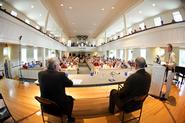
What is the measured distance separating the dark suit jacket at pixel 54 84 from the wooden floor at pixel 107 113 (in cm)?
77

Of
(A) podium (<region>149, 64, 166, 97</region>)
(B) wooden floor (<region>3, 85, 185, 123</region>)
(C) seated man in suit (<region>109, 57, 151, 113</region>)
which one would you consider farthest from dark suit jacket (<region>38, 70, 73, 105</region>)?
(A) podium (<region>149, 64, 166, 97</region>)

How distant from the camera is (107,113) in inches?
144

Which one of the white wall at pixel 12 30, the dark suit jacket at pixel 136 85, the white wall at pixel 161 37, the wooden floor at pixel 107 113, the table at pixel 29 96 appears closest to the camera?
the dark suit jacket at pixel 136 85

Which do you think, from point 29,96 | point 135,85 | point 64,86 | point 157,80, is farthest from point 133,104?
point 29,96

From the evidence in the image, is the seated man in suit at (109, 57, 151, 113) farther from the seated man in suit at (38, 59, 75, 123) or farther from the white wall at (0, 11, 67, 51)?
the white wall at (0, 11, 67, 51)

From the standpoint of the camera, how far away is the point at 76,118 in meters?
3.42

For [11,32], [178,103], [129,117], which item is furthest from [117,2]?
[129,117]

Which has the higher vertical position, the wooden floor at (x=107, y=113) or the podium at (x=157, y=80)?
the podium at (x=157, y=80)

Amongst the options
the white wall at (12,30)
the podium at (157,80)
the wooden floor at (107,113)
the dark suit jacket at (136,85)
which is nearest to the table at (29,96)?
the wooden floor at (107,113)

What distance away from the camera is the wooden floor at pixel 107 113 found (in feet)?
10.9

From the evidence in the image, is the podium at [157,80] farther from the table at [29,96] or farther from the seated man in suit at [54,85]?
the seated man in suit at [54,85]

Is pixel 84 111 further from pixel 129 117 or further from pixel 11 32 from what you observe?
pixel 11 32

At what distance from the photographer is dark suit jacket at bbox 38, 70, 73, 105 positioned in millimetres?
2801

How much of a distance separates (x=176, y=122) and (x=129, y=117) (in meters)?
0.91
